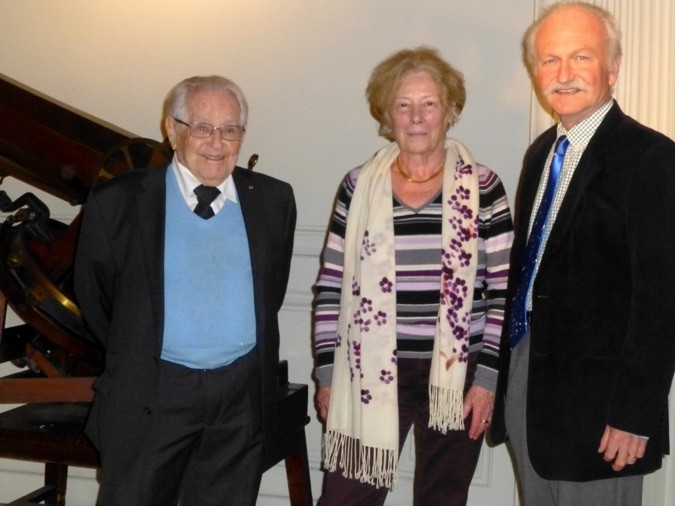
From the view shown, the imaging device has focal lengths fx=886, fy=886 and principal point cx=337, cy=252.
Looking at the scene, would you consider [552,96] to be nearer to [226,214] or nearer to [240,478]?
[226,214]

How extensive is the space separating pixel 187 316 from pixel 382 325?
1.54 ft

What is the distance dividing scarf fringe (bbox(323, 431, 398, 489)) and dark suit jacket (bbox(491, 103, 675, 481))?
46cm

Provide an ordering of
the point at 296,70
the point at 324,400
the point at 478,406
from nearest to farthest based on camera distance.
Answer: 1. the point at 478,406
2. the point at 324,400
3. the point at 296,70

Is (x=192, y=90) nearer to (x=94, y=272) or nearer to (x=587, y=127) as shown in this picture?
(x=94, y=272)

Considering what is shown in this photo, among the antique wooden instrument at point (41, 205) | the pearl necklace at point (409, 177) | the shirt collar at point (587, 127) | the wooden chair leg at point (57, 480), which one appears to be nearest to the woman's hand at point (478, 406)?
the pearl necklace at point (409, 177)

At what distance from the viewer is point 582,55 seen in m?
1.81

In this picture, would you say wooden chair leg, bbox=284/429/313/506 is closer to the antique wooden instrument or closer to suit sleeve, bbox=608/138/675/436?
the antique wooden instrument

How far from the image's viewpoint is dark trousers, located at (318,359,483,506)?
2.13 meters

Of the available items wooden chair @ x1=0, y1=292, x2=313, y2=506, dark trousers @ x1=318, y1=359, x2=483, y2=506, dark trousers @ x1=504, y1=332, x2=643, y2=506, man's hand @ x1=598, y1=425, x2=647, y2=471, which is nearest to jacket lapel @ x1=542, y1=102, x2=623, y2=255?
dark trousers @ x1=504, y1=332, x2=643, y2=506

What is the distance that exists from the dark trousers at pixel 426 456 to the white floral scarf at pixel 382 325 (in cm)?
4

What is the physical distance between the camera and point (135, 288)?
6.33 feet

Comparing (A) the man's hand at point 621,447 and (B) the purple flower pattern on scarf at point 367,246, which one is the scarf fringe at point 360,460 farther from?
(A) the man's hand at point 621,447

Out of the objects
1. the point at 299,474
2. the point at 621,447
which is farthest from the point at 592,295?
the point at 299,474

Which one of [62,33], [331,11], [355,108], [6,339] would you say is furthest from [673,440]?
[62,33]
